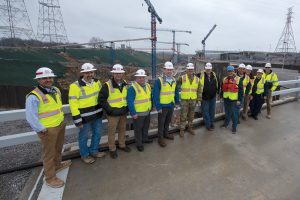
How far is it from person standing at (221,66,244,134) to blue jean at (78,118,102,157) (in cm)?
336

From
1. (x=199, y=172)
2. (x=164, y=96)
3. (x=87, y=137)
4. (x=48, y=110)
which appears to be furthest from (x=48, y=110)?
(x=199, y=172)

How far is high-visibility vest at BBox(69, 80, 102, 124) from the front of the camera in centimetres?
338

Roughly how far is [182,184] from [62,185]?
1.91 meters

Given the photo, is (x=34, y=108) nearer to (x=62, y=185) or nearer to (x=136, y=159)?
(x=62, y=185)

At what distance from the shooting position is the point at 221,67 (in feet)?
24.1

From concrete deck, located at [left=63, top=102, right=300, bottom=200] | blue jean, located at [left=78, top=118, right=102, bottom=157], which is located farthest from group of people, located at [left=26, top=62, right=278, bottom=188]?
concrete deck, located at [left=63, top=102, right=300, bottom=200]

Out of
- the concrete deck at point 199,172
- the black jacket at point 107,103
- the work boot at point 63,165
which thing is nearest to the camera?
the concrete deck at point 199,172

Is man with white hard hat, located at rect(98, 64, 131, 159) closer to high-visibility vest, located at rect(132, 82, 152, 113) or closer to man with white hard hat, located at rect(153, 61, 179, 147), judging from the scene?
high-visibility vest, located at rect(132, 82, 152, 113)

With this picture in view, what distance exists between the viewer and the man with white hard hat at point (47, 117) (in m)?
2.88

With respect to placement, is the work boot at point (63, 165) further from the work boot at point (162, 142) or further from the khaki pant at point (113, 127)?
the work boot at point (162, 142)

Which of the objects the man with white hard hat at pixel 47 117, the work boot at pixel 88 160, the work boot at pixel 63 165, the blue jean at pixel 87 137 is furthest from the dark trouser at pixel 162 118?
the man with white hard hat at pixel 47 117

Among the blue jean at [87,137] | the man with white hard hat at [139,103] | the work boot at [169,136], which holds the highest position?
the man with white hard hat at [139,103]

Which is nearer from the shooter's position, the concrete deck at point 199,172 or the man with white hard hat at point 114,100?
the concrete deck at point 199,172

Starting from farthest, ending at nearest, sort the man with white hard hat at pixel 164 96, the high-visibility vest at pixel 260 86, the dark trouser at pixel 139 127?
the high-visibility vest at pixel 260 86 → the man with white hard hat at pixel 164 96 → the dark trouser at pixel 139 127
